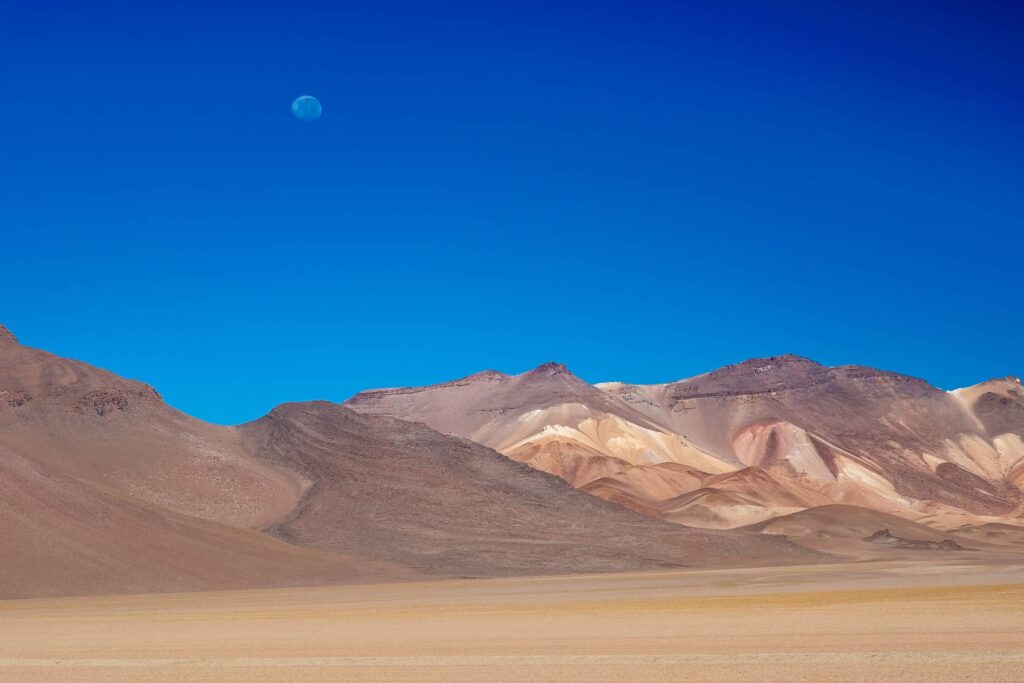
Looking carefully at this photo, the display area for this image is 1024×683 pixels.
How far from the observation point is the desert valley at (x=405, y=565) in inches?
1115

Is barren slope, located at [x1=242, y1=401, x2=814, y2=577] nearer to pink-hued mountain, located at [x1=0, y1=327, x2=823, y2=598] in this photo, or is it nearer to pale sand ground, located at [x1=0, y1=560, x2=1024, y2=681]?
pink-hued mountain, located at [x1=0, y1=327, x2=823, y2=598]

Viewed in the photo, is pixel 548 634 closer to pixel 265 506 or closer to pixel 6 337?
pixel 265 506

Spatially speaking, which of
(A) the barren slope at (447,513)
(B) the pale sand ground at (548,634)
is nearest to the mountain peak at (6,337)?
(A) the barren slope at (447,513)

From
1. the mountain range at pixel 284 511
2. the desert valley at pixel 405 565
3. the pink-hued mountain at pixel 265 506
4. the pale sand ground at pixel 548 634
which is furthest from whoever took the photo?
the mountain range at pixel 284 511

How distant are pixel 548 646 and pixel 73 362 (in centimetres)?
9301

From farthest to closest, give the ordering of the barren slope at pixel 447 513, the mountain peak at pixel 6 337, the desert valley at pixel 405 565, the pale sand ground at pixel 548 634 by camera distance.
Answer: the mountain peak at pixel 6 337, the barren slope at pixel 447 513, the desert valley at pixel 405 565, the pale sand ground at pixel 548 634

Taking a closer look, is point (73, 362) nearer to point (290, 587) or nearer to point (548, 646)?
point (290, 587)

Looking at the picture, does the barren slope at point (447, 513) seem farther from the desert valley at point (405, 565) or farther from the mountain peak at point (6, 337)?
the mountain peak at point (6, 337)

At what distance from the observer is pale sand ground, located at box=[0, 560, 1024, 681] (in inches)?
969

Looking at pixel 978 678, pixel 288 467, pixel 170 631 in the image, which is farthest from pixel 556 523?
pixel 978 678

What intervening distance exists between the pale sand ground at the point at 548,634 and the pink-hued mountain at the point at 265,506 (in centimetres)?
1095

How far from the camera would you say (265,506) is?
3831 inches

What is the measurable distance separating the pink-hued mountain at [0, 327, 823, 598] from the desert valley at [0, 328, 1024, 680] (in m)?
0.25

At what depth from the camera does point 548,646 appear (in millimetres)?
30859
